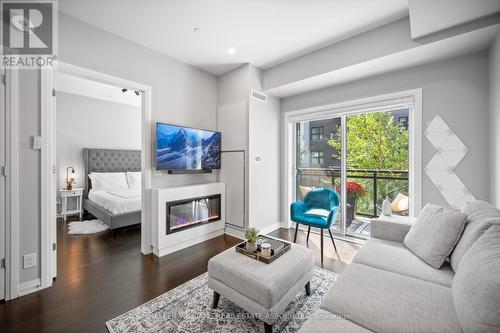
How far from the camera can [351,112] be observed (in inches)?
131

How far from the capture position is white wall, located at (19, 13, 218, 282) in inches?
80.0

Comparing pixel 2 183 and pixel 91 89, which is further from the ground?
pixel 91 89

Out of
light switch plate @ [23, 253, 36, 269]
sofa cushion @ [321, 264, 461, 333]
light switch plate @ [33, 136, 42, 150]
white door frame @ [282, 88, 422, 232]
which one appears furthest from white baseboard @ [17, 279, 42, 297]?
white door frame @ [282, 88, 422, 232]

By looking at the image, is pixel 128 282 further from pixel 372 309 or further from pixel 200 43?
pixel 200 43

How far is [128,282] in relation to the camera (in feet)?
7.29

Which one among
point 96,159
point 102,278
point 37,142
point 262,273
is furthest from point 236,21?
point 96,159

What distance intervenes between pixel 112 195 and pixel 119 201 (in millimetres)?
675

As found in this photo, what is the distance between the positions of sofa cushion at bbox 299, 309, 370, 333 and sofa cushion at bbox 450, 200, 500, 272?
0.94 metres

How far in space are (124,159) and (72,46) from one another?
11.8 ft

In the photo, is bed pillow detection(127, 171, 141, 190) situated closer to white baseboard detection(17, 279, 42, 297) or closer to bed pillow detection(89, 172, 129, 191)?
bed pillow detection(89, 172, 129, 191)

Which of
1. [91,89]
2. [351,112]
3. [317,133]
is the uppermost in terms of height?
[91,89]

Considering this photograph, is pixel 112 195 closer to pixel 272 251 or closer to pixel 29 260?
pixel 29 260

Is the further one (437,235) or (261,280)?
(437,235)

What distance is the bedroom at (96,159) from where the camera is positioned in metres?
3.77
